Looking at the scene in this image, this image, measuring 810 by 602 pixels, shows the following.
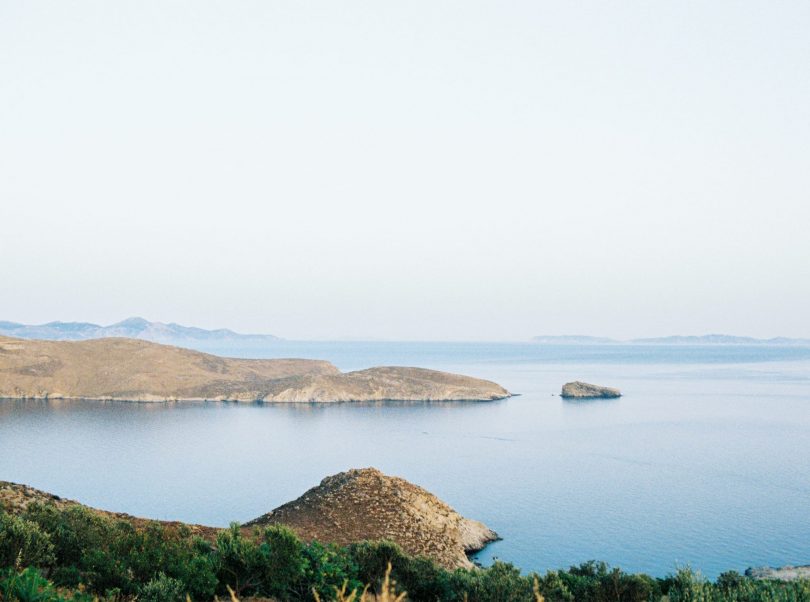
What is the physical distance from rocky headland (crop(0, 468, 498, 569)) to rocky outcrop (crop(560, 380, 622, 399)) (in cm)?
10260

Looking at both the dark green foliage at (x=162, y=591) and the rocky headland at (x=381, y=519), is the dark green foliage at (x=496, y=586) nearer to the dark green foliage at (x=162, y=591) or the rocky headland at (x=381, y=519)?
the dark green foliage at (x=162, y=591)

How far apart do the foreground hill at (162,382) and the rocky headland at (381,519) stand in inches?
3803

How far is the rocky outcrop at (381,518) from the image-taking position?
120ft

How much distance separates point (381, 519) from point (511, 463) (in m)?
38.9

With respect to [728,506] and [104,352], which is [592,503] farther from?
[104,352]

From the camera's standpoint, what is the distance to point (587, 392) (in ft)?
470

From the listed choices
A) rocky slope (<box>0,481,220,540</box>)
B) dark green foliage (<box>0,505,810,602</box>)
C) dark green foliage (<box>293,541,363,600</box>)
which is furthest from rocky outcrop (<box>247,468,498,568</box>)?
dark green foliage (<box>0,505,810,602</box>)

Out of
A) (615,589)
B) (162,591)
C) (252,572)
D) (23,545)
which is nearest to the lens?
(162,591)

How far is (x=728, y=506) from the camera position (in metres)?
54.3

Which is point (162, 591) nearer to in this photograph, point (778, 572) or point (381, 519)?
point (381, 519)

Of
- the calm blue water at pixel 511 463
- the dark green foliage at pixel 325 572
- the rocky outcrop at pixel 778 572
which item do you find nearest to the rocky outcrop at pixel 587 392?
the calm blue water at pixel 511 463

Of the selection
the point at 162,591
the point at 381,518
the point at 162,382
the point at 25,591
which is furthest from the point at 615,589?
the point at 162,382

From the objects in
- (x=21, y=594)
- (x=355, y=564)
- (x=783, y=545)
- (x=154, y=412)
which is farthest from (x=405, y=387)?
(x=21, y=594)

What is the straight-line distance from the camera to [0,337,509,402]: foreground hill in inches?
5468
